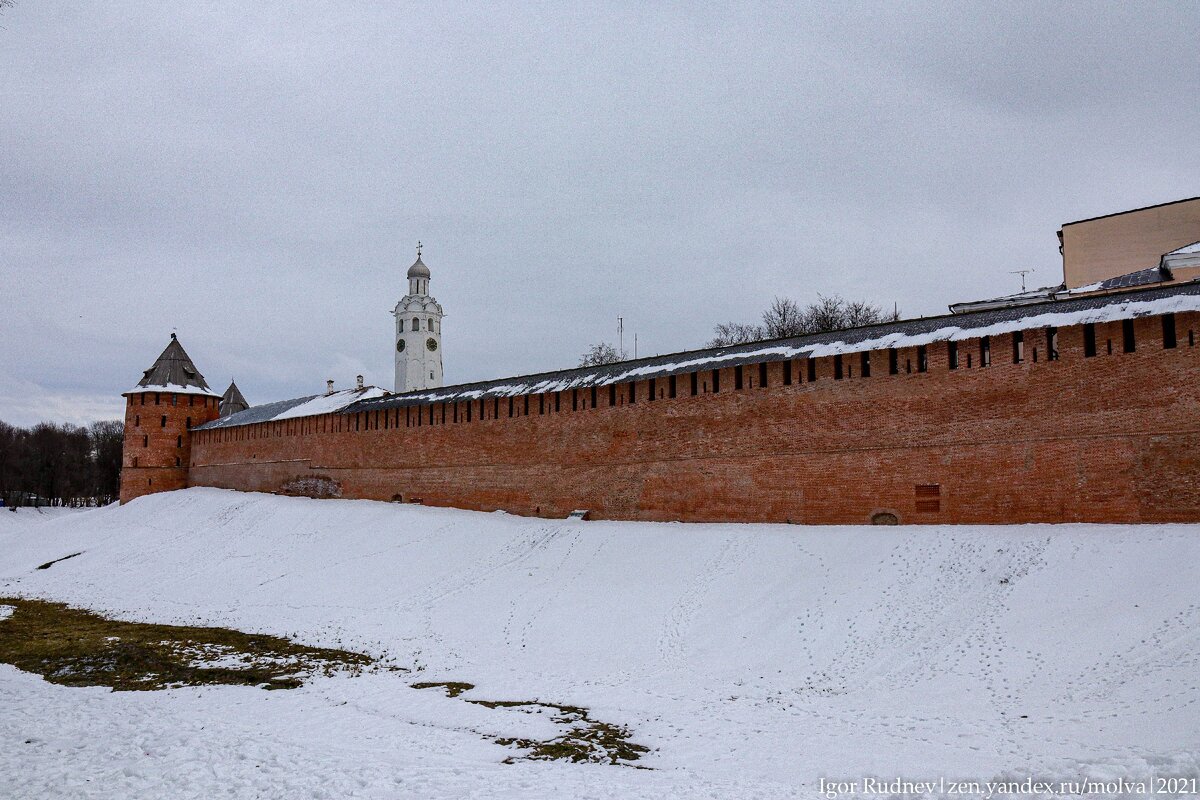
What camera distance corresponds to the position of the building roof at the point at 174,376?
32.9m

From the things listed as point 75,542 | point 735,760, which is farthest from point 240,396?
point 735,760

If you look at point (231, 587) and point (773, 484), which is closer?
point (773, 484)

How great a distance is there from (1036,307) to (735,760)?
972 cm

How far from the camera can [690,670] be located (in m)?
10.6

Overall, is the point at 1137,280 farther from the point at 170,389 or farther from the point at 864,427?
the point at 170,389

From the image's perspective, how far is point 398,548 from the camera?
18562 millimetres

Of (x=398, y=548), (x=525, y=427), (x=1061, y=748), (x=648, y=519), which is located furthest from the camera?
(x=525, y=427)

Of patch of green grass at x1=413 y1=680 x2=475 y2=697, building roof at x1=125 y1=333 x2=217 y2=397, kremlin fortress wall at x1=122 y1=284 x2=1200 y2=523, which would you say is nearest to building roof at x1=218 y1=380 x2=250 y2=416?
building roof at x1=125 y1=333 x2=217 y2=397

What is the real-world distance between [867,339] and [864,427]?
5.23 ft

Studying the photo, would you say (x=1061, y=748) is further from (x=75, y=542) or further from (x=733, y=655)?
(x=75, y=542)

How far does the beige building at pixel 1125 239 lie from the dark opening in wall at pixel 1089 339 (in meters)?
10.2

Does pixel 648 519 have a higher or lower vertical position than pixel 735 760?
higher

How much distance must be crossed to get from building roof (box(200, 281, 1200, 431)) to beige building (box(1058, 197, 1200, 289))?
880 cm

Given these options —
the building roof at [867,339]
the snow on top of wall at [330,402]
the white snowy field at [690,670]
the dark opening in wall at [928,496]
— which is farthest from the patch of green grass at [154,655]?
the snow on top of wall at [330,402]
